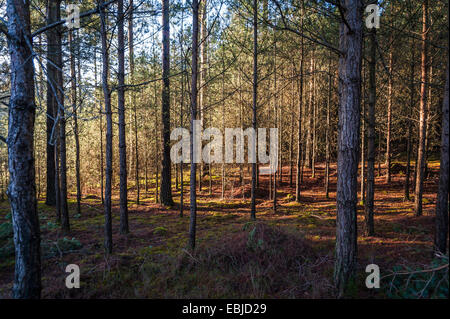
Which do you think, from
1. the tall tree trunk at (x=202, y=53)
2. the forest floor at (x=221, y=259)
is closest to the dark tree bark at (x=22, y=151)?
the forest floor at (x=221, y=259)

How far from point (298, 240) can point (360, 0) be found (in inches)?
Answer: 193

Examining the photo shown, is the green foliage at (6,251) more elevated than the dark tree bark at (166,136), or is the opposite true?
the dark tree bark at (166,136)

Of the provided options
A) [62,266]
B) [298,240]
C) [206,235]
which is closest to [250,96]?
[206,235]

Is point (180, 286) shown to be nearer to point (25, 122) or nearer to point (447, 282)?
point (25, 122)

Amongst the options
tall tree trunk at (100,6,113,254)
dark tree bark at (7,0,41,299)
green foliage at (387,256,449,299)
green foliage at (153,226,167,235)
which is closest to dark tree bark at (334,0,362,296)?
green foliage at (387,256,449,299)

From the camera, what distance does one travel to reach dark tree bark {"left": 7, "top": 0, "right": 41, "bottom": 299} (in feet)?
9.98

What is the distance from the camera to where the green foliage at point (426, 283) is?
2.99 meters

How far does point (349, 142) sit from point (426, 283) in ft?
6.91

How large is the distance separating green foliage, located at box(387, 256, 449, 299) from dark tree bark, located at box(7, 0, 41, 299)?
5061 millimetres

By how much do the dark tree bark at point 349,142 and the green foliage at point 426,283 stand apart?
628 mm

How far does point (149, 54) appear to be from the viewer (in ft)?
38.7

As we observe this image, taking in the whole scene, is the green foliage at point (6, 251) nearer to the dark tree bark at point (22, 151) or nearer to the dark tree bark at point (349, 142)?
the dark tree bark at point (22, 151)

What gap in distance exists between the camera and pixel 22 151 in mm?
3059
